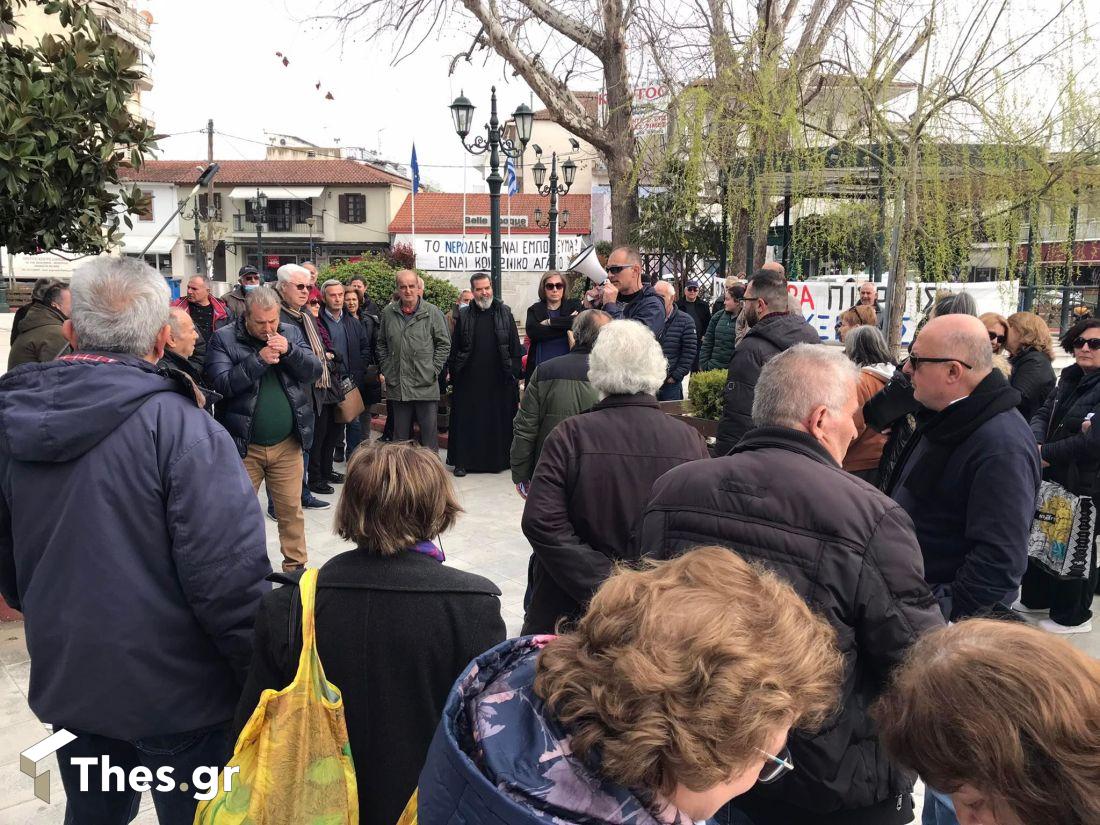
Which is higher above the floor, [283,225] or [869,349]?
[283,225]

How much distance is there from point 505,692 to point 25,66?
11.5ft

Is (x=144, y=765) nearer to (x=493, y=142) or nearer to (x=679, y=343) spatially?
(x=679, y=343)

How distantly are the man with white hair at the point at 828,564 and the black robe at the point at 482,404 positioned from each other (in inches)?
239

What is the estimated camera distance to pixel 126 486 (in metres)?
2.07

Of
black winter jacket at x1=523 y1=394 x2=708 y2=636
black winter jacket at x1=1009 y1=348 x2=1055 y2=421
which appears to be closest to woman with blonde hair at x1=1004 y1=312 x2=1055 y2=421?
black winter jacket at x1=1009 y1=348 x2=1055 y2=421

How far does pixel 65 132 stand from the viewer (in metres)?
3.46

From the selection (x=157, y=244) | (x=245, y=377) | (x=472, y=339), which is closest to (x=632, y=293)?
(x=472, y=339)

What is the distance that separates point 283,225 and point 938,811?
55854 millimetres

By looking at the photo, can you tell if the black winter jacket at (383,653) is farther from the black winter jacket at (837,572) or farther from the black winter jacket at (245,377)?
the black winter jacket at (245,377)

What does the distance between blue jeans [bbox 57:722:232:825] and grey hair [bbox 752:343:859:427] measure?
5.63 ft

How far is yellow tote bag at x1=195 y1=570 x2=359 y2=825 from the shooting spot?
5.80 ft

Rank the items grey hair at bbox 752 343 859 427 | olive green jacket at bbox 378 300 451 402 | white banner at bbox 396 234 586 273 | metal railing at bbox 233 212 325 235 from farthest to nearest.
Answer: metal railing at bbox 233 212 325 235
white banner at bbox 396 234 586 273
olive green jacket at bbox 378 300 451 402
grey hair at bbox 752 343 859 427

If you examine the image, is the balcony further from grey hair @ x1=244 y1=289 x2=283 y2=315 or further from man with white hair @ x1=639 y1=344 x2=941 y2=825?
man with white hair @ x1=639 y1=344 x2=941 y2=825

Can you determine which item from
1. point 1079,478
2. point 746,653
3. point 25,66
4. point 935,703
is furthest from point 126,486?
point 1079,478
